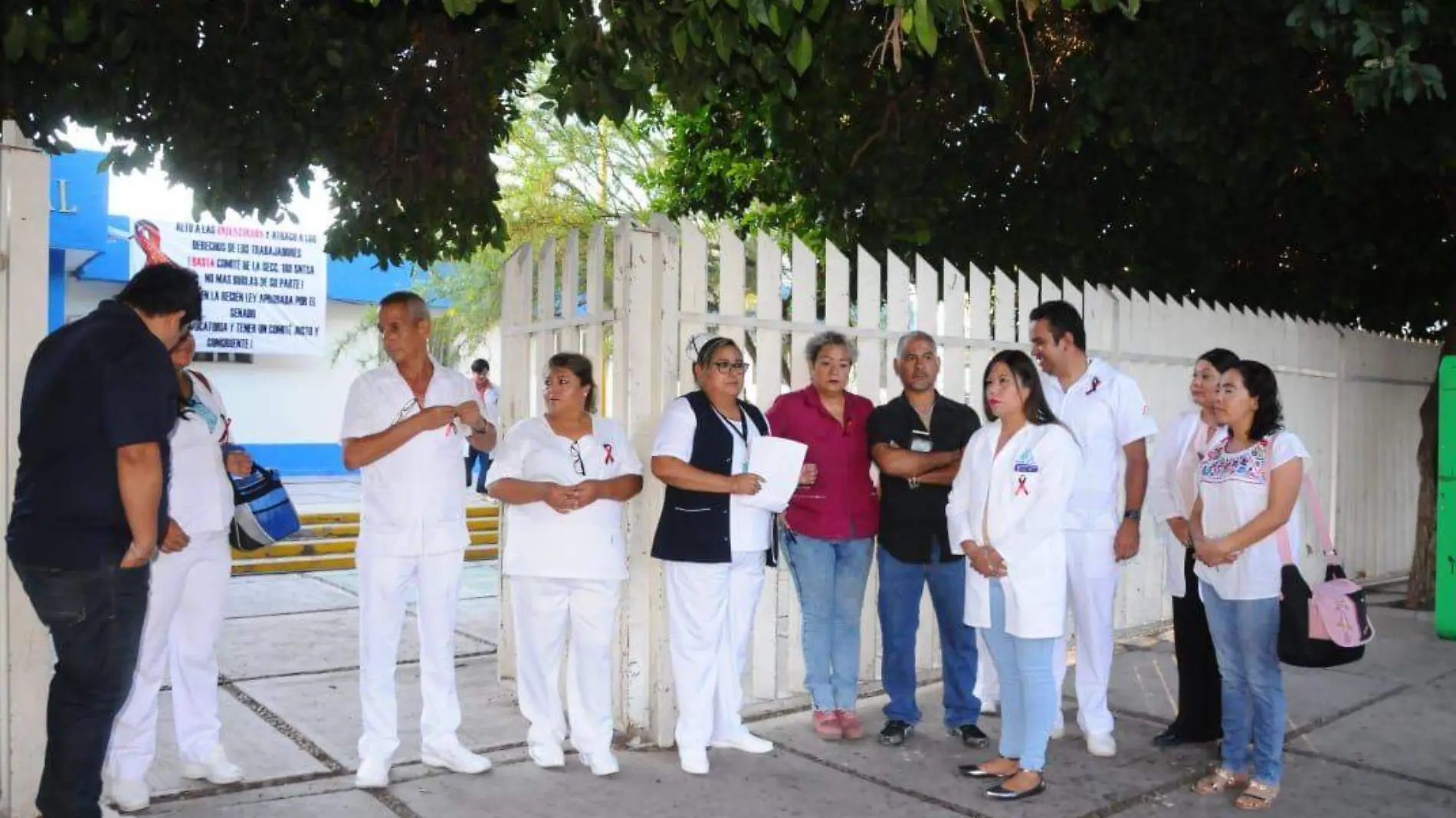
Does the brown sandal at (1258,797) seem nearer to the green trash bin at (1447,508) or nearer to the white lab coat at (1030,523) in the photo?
the white lab coat at (1030,523)

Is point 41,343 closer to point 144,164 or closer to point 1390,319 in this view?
point 144,164

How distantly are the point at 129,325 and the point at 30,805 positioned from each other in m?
1.70

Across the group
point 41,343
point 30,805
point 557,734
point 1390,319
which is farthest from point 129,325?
point 1390,319

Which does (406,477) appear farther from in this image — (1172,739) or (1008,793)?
(1172,739)

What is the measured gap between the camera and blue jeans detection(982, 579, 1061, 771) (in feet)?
14.6

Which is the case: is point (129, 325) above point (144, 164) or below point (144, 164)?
below

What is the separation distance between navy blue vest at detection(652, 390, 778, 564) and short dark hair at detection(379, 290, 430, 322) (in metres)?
1.14

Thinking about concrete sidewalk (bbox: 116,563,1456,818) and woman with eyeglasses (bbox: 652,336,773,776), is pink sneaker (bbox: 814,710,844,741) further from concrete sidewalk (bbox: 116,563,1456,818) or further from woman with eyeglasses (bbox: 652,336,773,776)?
woman with eyeglasses (bbox: 652,336,773,776)

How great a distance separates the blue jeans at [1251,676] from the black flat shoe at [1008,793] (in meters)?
0.82

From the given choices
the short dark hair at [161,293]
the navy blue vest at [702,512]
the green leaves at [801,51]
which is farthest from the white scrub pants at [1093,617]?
the short dark hair at [161,293]

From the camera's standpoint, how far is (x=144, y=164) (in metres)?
6.47

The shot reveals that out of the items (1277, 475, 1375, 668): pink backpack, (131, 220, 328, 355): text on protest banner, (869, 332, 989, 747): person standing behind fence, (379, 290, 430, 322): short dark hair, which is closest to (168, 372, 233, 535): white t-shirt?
(379, 290, 430, 322): short dark hair

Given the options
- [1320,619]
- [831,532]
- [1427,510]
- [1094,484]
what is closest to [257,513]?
[831,532]

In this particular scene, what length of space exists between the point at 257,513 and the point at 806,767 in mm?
2489
